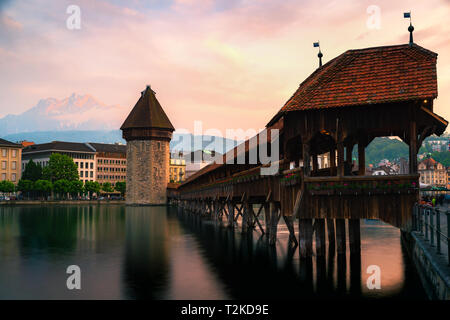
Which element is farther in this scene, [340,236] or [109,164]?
[109,164]

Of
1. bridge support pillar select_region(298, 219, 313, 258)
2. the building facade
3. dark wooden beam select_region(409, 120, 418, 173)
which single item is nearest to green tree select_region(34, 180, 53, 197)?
the building facade

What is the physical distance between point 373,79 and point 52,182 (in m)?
119

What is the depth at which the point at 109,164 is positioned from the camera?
15575cm

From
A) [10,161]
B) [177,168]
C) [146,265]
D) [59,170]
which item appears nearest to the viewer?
[146,265]

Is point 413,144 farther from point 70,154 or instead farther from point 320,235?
point 70,154

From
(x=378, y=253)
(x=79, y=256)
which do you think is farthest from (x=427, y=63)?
(x=79, y=256)

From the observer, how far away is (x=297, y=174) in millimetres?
18609

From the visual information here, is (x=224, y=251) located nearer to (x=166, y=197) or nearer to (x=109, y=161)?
(x=166, y=197)

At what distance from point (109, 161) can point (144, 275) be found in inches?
5517

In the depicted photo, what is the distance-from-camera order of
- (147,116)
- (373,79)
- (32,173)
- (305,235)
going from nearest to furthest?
1. (373,79)
2. (305,235)
3. (147,116)
4. (32,173)

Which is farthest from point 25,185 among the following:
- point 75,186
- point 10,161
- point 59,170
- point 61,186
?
point 75,186

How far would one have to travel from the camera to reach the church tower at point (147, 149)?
10381cm

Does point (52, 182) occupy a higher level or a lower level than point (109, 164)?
lower

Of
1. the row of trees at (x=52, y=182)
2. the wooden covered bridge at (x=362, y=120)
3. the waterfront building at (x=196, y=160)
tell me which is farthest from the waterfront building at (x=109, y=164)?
the wooden covered bridge at (x=362, y=120)
